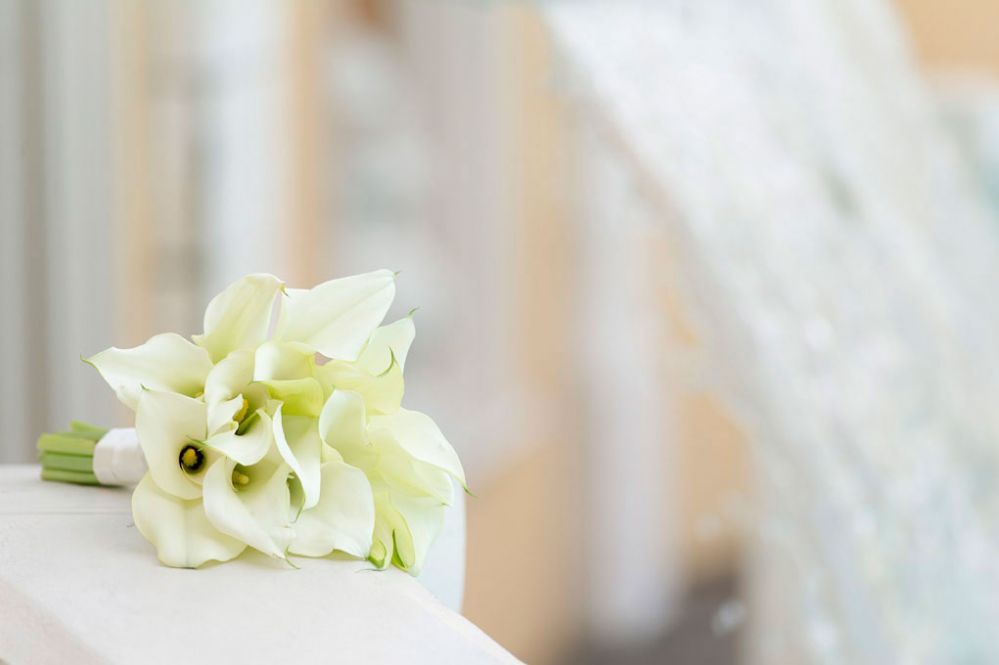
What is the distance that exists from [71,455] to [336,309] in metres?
0.14

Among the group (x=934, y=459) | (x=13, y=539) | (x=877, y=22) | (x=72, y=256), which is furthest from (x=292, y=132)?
(x=13, y=539)

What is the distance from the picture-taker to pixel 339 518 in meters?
0.37

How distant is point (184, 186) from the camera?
1.35m

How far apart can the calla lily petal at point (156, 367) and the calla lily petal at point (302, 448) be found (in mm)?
29

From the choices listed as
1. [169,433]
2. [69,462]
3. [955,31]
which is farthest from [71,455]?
[955,31]

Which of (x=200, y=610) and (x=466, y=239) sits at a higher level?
(x=200, y=610)

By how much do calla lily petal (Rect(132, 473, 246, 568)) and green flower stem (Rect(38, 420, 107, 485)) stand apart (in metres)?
0.09

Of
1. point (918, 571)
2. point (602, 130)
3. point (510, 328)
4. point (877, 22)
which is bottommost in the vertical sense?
point (510, 328)

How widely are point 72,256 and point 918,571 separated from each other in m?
0.77

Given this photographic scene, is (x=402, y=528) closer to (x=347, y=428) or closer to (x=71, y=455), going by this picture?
(x=347, y=428)

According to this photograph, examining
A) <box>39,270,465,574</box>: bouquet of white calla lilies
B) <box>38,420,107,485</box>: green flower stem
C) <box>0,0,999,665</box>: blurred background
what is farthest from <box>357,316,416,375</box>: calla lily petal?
<box>0,0,999,665</box>: blurred background

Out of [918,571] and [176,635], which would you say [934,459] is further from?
[176,635]

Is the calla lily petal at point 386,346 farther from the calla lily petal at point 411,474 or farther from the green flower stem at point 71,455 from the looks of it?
the green flower stem at point 71,455

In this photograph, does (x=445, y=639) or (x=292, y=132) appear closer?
(x=445, y=639)
